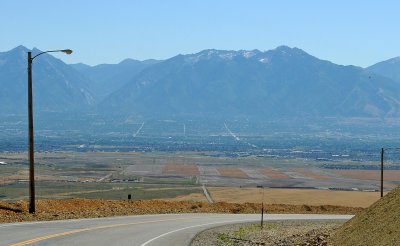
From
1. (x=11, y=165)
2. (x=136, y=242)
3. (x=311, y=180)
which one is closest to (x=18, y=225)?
(x=136, y=242)

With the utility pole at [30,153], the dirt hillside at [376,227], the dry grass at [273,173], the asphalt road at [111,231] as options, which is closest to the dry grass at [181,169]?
the dry grass at [273,173]

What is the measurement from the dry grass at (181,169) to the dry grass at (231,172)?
5.64m

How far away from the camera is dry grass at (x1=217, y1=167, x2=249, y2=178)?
151 meters

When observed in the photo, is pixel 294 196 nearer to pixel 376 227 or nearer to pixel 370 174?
pixel 370 174

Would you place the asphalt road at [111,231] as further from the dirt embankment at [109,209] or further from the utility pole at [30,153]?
the utility pole at [30,153]

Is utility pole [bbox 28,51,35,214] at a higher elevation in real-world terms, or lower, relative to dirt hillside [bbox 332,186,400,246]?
higher

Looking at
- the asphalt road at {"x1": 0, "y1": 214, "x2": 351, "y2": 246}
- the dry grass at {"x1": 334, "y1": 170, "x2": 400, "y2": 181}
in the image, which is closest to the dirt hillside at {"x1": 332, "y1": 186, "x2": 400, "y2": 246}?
the asphalt road at {"x1": 0, "y1": 214, "x2": 351, "y2": 246}

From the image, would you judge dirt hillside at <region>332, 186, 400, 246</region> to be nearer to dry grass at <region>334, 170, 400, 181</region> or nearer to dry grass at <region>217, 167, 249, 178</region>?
dry grass at <region>217, 167, 249, 178</region>

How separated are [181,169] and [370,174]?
138 ft

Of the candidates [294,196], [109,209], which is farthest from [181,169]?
[109,209]

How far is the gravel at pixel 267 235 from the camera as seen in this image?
90.4ft

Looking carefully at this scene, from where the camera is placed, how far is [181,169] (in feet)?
549

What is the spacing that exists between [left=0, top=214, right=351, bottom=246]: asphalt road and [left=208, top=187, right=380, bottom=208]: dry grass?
188 feet

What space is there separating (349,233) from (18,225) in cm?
1217
